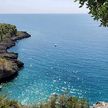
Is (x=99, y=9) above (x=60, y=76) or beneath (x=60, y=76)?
above

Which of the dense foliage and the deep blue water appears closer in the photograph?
the dense foliage

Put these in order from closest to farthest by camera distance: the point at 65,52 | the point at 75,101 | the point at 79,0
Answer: the point at 79,0 → the point at 75,101 → the point at 65,52

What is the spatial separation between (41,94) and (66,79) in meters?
21.6

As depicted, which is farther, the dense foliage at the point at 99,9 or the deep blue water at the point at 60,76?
the deep blue water at the point at 60,76

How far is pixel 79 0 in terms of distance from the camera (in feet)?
78.6

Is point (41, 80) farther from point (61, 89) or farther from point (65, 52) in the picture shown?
point (65, 52)

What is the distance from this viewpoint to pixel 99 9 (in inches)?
869

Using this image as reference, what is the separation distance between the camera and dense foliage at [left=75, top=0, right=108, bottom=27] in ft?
70.8

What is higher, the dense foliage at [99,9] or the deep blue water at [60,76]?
the dense foliage at [99,9]

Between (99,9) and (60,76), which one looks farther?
(60,76)

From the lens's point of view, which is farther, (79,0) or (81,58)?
(81,58)

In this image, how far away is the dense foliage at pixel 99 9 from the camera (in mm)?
21592

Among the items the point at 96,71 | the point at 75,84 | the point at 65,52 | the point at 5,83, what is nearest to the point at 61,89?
the point at 75,84

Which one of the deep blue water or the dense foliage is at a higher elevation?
the dense foliage
